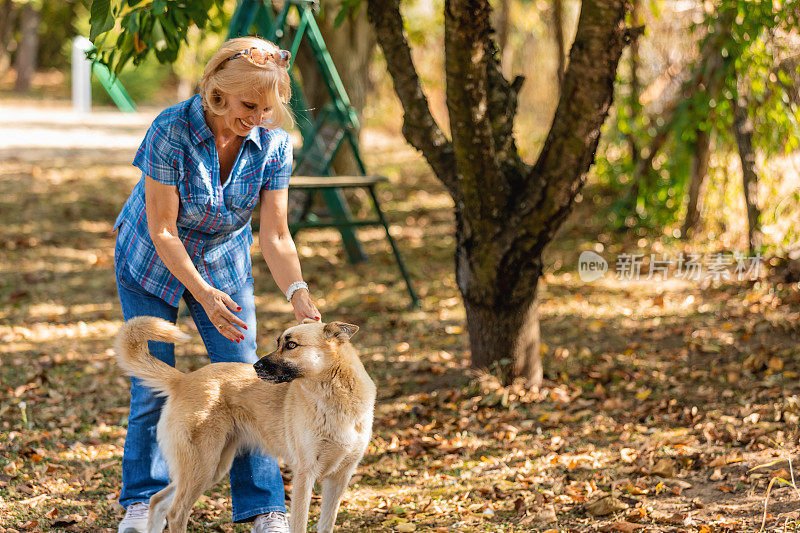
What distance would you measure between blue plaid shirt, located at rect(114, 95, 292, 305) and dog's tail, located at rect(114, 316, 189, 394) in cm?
22

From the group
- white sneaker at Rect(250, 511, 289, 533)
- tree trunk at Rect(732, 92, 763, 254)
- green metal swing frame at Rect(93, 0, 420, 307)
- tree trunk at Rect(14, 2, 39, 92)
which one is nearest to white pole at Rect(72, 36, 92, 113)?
tree trunk at Rect(14, 2, 39, 92)

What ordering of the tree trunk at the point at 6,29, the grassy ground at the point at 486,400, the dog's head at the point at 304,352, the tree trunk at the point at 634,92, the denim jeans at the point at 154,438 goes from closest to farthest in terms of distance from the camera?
1. the dog's head at the point at 304,352
2. the denim jeans at the point at 154,438
3. the grassy ground at the point at 486,400
4. the tree trunk at the point at 634,92
5. the tree trunk at the point at 6,29

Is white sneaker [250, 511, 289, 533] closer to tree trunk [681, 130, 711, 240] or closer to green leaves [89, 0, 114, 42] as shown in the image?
green leaves [89, 0, 114, 42]

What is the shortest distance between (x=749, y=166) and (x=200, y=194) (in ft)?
19.0

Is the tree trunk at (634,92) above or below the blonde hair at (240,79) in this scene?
above

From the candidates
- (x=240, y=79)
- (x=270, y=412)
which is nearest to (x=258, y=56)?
(x=240, y=79)

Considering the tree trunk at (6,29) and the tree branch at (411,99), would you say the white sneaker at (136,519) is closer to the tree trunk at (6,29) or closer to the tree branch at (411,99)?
the tree branch at (411,99)

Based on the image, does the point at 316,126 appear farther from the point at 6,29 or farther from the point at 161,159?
the point at 6,29

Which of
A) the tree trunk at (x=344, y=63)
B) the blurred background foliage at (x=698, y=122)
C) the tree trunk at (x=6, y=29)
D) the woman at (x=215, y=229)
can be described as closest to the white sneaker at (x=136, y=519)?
the woman at (x=215, y=229)

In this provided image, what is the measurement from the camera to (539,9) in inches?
526

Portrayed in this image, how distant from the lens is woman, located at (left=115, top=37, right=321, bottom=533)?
3.03 m

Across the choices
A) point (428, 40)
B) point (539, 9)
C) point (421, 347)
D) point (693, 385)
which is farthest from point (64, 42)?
point (693, 385)

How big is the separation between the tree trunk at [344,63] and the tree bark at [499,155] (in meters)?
4.47

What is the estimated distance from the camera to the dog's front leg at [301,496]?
126 inches
